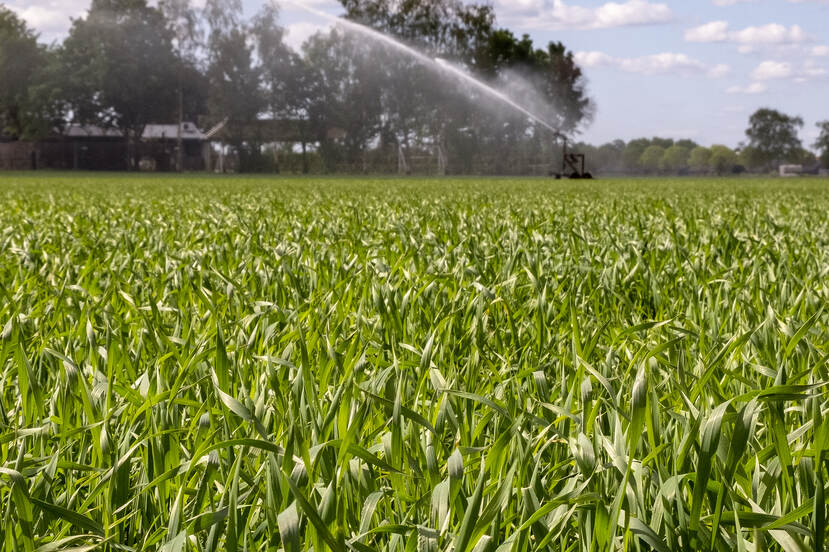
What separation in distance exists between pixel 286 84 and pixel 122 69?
591 inches

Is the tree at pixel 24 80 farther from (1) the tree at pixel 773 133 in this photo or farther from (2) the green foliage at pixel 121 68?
(1) the tree at pixel 773 133

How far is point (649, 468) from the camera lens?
53.9 inches

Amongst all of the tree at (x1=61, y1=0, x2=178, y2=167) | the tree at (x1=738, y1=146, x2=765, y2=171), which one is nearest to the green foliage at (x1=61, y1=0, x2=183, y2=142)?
the tree at (x1=61, y1=0, x2=178, y2=167)

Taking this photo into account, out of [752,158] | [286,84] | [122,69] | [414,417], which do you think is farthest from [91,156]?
[752,158]

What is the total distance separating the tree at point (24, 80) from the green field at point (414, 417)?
76.9m

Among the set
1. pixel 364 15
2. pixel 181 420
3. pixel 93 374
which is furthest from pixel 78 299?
pixel 364 15

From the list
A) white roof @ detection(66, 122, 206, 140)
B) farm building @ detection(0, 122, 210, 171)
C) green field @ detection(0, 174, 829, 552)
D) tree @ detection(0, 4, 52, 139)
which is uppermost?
tree @ detection(0, 4, 52, 139)

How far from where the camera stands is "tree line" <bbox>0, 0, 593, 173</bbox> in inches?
2840

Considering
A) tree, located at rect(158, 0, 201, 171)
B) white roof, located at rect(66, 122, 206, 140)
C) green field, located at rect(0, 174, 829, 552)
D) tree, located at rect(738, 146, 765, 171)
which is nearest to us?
green field, located at rect(0, 174, 829, 552)

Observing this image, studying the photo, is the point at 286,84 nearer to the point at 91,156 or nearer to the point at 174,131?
the point at 91,156

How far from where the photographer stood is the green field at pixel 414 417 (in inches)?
46.1

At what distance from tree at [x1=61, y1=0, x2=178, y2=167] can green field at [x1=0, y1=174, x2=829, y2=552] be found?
7694 centimetres

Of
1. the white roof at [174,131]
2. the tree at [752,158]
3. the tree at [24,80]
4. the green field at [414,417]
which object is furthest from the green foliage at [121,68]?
the tree at [752,158]

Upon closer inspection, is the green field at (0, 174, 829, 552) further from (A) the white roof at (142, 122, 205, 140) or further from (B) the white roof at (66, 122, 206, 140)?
(A) the white roof at (142, 122, 205, 140)
